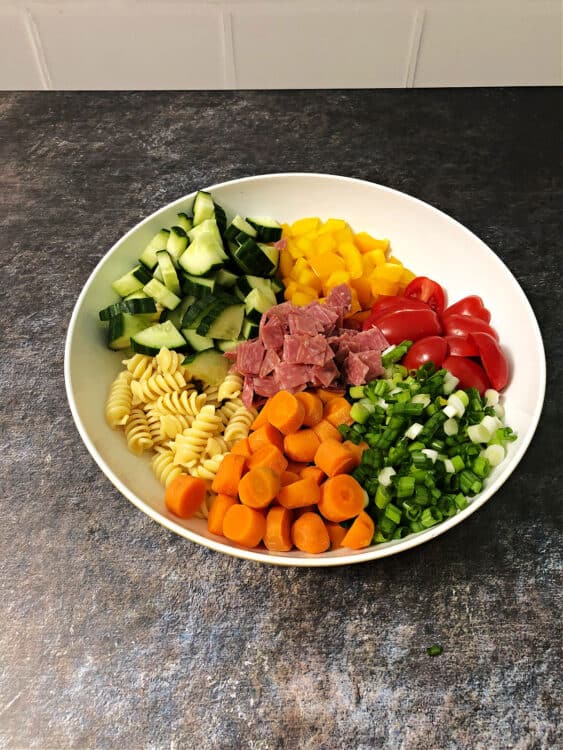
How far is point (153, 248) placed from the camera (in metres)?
2.62

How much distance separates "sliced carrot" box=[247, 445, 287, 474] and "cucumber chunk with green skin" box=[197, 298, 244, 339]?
561mm

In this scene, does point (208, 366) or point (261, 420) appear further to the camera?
point (208, 366)

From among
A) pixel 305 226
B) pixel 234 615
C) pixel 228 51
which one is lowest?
pixel 234 615

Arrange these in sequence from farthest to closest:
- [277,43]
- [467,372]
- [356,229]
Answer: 1. [277,43]
2. [356,229]
3. [467,372]

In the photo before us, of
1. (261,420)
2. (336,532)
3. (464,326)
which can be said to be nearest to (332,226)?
(464,326)

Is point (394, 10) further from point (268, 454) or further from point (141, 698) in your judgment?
point (141, 698)

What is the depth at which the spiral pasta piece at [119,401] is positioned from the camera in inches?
89.0

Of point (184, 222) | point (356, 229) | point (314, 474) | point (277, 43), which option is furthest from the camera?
point (277, 43)

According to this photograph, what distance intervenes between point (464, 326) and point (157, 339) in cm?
123

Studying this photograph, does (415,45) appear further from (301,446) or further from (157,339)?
(301,446)

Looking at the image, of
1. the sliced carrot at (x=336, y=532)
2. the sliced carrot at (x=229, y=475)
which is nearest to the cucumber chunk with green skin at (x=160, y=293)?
the sliced carrot at (x=229, y=475)

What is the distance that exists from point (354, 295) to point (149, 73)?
227 cm

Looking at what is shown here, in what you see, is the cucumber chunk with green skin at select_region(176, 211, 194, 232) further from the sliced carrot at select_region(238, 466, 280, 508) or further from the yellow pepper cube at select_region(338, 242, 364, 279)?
the sliced carrot at select_region(238, 466, 280, 508)

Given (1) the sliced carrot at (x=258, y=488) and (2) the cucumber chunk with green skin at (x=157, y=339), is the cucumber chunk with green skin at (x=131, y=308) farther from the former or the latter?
(1) the sliced carrot at (x=258, y=488)
